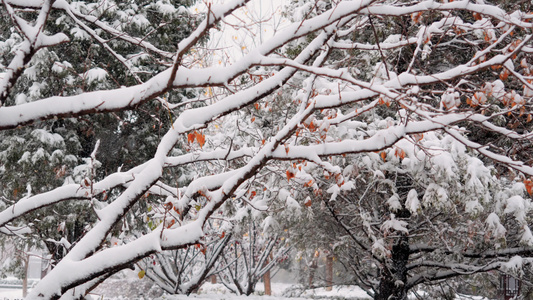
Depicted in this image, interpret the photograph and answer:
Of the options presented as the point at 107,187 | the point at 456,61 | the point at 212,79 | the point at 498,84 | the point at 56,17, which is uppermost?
the point at 56,17

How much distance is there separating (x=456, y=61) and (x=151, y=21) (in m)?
7.66

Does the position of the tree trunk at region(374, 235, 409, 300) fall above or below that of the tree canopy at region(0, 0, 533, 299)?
below

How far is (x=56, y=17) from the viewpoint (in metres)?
10.7

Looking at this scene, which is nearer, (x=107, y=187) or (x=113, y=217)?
(x=113, y=217)

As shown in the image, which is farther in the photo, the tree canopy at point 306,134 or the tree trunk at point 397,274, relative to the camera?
the tree trunk at point 397,274

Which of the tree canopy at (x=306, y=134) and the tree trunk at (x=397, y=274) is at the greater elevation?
the tree canopy at (x=306, y=134)

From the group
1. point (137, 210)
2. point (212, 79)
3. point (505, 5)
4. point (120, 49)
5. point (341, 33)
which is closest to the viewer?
point (212, 79)

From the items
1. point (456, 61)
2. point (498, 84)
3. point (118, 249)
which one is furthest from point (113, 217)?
point (456, 61)

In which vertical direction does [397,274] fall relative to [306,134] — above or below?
below

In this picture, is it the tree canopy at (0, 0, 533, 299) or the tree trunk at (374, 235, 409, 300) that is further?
Answer: the tree trunk at (374, 235, 409, 300)

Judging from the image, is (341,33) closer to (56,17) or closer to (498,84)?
(498,84)

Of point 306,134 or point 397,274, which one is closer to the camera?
point 306,134

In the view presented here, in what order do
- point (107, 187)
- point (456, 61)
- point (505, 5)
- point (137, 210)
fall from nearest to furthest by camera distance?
point (107, 187) → point (505, 5) → point (456, 61) → point (137, 210)

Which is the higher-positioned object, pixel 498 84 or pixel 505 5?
pixel 505 5
